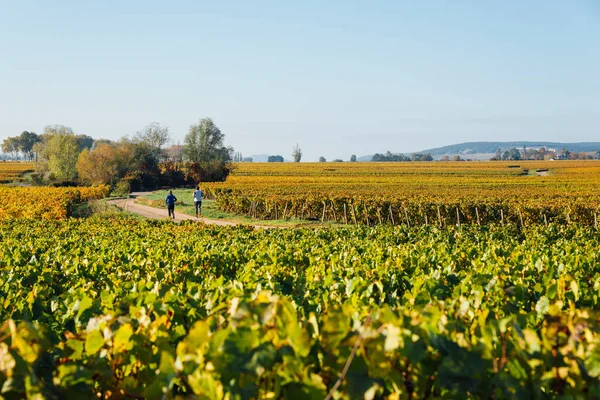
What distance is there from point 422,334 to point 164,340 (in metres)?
1.11

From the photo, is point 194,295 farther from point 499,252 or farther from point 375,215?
point 375,215

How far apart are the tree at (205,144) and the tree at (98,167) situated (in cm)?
1907

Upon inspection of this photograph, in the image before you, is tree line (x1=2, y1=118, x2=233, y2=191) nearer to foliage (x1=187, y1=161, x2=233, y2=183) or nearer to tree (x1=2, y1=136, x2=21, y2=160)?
foliage (x1=187, y1=161, x2=233, y2=183)

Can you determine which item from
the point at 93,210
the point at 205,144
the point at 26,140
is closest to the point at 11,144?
the point at 26,140

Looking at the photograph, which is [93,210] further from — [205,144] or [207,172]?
[205,144]

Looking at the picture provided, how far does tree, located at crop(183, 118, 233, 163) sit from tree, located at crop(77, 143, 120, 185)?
19.1 m

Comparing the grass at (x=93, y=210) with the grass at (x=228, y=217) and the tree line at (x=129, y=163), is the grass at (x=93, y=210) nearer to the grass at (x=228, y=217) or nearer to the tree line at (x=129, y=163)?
the grass at (x=228, y=217)

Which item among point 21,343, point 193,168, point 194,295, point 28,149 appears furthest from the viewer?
point 28,149

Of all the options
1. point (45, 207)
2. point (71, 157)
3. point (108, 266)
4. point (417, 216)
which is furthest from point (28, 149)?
point (108, 266)

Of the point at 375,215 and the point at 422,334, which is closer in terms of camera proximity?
the point at 422,334

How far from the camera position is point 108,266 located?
26.4ft

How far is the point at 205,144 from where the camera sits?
91.6m

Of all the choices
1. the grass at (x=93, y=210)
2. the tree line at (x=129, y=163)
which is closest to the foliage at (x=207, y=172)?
the tree line at (x=129, y=163)

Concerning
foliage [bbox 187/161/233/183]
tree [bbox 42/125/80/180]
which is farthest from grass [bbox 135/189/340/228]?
tree [bbox 42/125/80/180]
